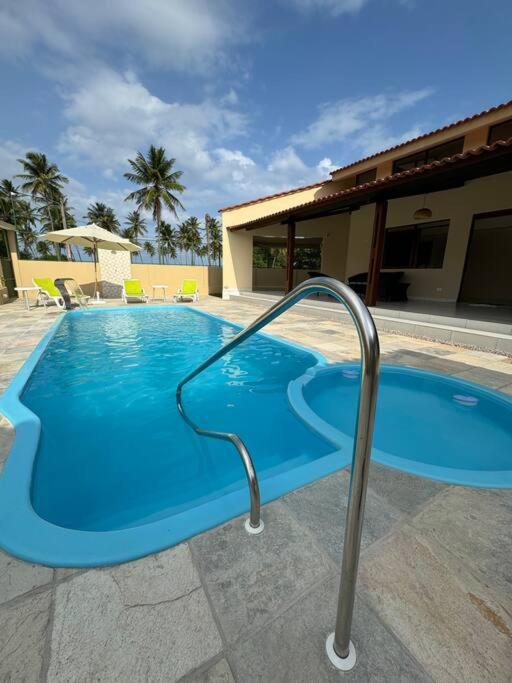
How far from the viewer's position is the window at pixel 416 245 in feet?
33.2

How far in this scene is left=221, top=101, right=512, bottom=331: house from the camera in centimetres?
743

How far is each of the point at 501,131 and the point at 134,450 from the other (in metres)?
12.4

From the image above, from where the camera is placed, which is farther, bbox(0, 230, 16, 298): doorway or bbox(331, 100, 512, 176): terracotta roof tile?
bbox(0, 230, 16, 298): doorway

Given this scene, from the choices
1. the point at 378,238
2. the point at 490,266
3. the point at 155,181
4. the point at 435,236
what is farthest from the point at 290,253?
the point at 155,181

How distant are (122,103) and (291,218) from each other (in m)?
6.36

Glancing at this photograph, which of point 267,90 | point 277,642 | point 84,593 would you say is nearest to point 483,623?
point 277,642

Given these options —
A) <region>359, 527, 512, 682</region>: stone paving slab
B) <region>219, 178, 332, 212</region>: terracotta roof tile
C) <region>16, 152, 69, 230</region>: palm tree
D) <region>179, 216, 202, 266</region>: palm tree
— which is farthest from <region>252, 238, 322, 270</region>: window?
<region>16, 152, 69, 230</region>: palm tree

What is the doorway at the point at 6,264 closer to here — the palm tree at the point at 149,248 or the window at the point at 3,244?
the window at the point at 3,244

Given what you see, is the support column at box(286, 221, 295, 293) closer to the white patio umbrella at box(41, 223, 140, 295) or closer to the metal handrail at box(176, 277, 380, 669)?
the white patio umbrella at box(41, 223, 140, 295)

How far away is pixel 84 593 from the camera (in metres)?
1.22

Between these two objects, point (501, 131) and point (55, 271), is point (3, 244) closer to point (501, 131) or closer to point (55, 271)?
point (55, 271)

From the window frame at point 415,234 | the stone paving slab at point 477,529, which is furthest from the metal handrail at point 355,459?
the window frame at point 415,234

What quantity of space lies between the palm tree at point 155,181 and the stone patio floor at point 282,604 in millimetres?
26515

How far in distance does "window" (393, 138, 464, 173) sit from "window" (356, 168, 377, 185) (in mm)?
1013
